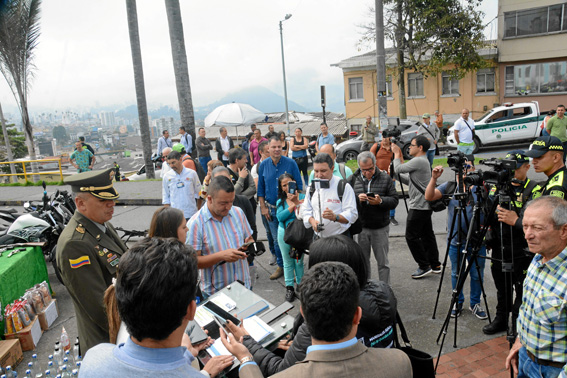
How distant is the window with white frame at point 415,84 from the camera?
93.1 feet

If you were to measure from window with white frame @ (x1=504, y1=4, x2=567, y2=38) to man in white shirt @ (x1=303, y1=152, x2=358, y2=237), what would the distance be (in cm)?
2696

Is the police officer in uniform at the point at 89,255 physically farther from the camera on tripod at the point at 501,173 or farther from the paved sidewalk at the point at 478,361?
the camera on tripod at the point at 501,173

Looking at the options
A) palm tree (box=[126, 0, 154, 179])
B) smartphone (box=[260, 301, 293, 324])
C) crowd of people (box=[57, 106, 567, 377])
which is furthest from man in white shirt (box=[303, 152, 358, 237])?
palm tree (box=[126, 0, 154, 179])

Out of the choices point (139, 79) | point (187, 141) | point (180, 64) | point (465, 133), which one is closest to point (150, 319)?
point (180, 64)

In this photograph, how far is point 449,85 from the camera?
27.8m

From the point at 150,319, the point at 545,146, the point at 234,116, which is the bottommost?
the point at 150,319

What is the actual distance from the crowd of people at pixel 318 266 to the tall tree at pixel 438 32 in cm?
2095

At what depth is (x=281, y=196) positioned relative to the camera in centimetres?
555

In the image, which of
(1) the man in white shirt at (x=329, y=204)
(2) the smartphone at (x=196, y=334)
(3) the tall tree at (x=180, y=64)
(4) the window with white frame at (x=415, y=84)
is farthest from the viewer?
(4) the window with white frame at (x=415, y=84)

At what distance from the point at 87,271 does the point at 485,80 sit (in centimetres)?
2925

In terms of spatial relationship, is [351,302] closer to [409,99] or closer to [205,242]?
[205,242]

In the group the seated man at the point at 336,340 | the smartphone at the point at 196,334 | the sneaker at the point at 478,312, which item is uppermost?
the seated man at the point at 336,340

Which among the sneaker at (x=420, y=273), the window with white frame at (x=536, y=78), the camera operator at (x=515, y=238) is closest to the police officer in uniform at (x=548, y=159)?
the camera operator at (x=515, y=238)

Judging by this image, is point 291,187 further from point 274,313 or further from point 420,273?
point 274,313
